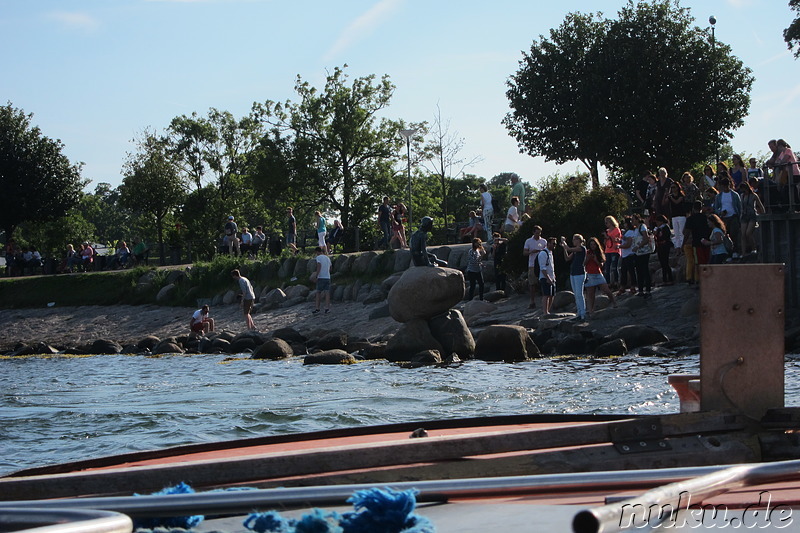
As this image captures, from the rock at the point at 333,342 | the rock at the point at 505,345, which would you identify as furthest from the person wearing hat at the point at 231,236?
the rock at the point at 505,345

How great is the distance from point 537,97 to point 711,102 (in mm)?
7278

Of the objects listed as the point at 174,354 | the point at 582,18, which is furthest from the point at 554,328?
the point at 582,18

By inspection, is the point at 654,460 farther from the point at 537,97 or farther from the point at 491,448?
the point at 537,97

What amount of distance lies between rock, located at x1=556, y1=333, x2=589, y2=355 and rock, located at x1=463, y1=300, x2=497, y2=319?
5145 mm

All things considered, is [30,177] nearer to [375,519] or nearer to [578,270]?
[578,270]

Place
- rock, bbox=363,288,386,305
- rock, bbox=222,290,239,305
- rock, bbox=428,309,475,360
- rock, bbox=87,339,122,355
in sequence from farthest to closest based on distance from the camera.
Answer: rock, bbox=222,290,239,305, rock, bbox=363,288,386,305, rock, bbox=87,339,122,355, rock, bbox=428,309,475,360

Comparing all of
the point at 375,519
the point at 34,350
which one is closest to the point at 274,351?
the point at 34,350

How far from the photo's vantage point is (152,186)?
5291 cm

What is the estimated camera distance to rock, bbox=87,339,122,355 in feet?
92.3

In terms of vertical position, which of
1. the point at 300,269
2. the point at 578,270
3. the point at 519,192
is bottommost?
the point at 578,270

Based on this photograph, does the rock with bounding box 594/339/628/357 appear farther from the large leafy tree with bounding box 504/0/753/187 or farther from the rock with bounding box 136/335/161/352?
the large leafy tree with bounding box 504/0/753/187

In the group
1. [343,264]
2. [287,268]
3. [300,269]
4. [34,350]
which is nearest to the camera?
[34,350]

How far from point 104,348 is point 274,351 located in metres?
8.35

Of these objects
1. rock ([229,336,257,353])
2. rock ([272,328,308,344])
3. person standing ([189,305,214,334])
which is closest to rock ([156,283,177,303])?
person standing ([189,305,214,334])
